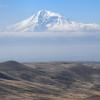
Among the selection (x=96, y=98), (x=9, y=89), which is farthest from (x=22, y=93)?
(x=96, y=98)

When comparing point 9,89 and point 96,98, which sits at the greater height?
point 9,89

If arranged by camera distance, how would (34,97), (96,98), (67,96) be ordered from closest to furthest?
(96,98) → (34,97) → (67,96)

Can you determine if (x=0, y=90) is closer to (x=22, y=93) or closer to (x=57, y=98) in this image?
(x=22, y=93)

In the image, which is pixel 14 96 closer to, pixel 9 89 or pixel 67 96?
pixel 9 89

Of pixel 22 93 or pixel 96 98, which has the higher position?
pixel 22 93

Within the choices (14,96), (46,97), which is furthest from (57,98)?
(14,96)

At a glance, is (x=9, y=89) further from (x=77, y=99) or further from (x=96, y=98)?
(x=96, y=98)

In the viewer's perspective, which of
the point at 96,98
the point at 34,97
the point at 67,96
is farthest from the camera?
the point at 67,96

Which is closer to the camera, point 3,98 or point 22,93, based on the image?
point 3,98
